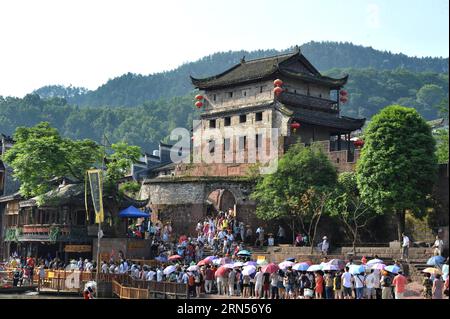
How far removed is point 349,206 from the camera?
1833 inches

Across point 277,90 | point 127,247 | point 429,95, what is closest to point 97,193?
point 127,247

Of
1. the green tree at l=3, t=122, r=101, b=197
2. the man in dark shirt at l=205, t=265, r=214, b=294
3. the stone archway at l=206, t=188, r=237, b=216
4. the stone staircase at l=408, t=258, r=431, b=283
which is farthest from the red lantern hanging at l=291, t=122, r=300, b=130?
the man in dark shirt at l=205, t=265, r=214, b=294

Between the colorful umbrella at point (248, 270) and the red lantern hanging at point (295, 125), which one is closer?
the colorful umbrella at point (248, 270)

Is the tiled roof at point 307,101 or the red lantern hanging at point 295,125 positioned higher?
the tiled roof at point 307,101

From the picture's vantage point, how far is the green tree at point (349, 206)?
150ft

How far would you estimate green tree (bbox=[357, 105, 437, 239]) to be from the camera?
43344mm

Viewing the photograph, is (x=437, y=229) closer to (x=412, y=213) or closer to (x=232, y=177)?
(x=412, y=213)

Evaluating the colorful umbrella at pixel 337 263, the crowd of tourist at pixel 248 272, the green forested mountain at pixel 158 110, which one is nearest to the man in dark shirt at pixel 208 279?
the crowd of tourist at pixel 248 272

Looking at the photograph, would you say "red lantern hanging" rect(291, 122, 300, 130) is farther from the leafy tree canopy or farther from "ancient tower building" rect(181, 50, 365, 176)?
the leafy tree canopy

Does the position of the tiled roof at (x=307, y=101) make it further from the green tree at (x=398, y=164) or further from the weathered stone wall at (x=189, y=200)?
the green tree at (x=398, y=164)

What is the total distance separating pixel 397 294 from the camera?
91.8 feet

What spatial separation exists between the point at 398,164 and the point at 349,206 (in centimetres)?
447

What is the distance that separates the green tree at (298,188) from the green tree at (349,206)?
623 mm
